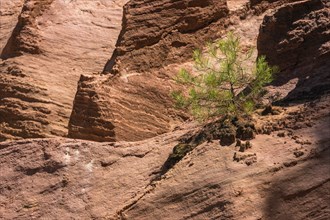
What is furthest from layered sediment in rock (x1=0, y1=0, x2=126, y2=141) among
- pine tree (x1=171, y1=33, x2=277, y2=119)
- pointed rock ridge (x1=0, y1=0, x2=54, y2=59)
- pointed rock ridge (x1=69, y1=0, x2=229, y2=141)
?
pine tree (x1=171, y1=33, x2=277, y2=119)

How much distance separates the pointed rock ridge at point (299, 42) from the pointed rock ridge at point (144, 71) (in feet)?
7.78

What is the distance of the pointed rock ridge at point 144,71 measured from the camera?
12148mm

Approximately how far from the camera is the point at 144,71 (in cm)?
1316

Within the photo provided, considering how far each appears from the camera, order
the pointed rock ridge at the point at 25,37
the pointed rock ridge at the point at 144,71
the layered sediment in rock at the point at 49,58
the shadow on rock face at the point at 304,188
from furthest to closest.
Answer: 1. the pointed rock ridge at the point at 25,37
2. the layered sediment in rock at the point at 49,58
3. the pointed rock ridge at the point at 144,71
4. the shadow on rock face at the point at 304,188

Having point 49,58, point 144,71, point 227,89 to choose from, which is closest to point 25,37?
point 49,58

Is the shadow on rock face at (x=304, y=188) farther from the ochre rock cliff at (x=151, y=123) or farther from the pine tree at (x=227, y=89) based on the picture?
the pine tree at (x=227, y=89)

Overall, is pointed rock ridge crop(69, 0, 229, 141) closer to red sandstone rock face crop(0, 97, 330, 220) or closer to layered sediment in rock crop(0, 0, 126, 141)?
layered sediment in rock crop(0, 0, 126, 141)

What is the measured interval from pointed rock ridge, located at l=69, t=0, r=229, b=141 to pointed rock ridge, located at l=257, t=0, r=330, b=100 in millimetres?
2371

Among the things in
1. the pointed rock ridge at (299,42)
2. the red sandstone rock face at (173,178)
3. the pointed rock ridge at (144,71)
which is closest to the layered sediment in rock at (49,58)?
the pointed rock ridge at (144,71)

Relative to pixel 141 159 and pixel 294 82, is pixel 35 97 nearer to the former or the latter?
pixel 141 159

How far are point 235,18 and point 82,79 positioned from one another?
336 centimetres

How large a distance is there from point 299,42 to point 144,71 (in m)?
3.51

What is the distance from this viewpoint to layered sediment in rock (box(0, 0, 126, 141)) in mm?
13625

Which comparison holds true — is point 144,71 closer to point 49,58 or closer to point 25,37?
point 49,58
